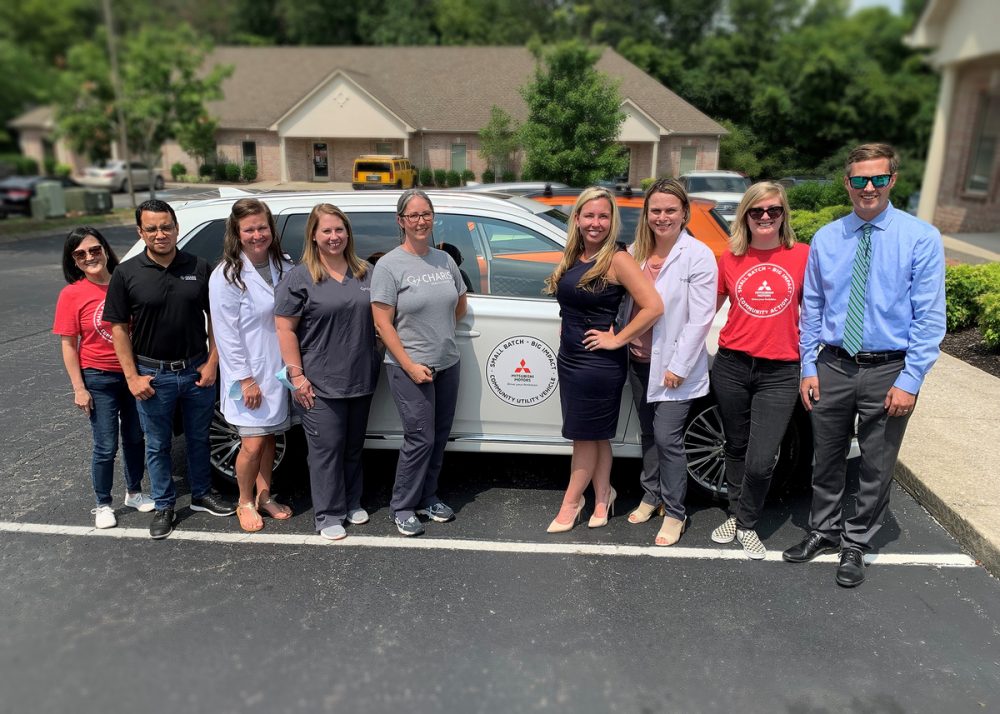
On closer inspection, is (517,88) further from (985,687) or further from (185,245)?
(985,687)

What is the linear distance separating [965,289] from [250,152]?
7.42m

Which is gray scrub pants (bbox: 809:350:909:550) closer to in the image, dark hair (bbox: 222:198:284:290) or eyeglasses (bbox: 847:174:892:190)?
eyeglasses (bbox: 847:174:892:190)

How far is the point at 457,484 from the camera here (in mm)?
4805

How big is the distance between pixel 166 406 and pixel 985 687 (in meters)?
4.00

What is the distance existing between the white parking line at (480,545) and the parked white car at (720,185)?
297 cm

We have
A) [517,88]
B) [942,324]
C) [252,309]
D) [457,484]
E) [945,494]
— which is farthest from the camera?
[517,88]

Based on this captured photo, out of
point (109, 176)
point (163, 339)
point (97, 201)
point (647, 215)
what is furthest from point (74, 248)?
point (109, 176)

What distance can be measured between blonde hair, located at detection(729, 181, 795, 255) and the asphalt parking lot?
1647 mm

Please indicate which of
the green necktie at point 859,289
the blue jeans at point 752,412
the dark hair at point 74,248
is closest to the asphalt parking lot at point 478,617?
the blue jeans at point 752,412

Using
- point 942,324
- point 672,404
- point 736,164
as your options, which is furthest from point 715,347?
point 736,164

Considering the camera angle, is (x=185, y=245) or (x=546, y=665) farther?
(x=185, y=245)

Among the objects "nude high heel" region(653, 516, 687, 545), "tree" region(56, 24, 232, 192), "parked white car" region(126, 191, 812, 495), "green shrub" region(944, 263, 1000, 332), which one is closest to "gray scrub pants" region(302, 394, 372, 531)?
"parked white car" region(126, 191, 812, 495)

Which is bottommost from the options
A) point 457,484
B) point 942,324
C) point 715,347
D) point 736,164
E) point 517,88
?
point 457,484

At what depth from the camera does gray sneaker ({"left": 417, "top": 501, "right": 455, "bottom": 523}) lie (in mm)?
4277
